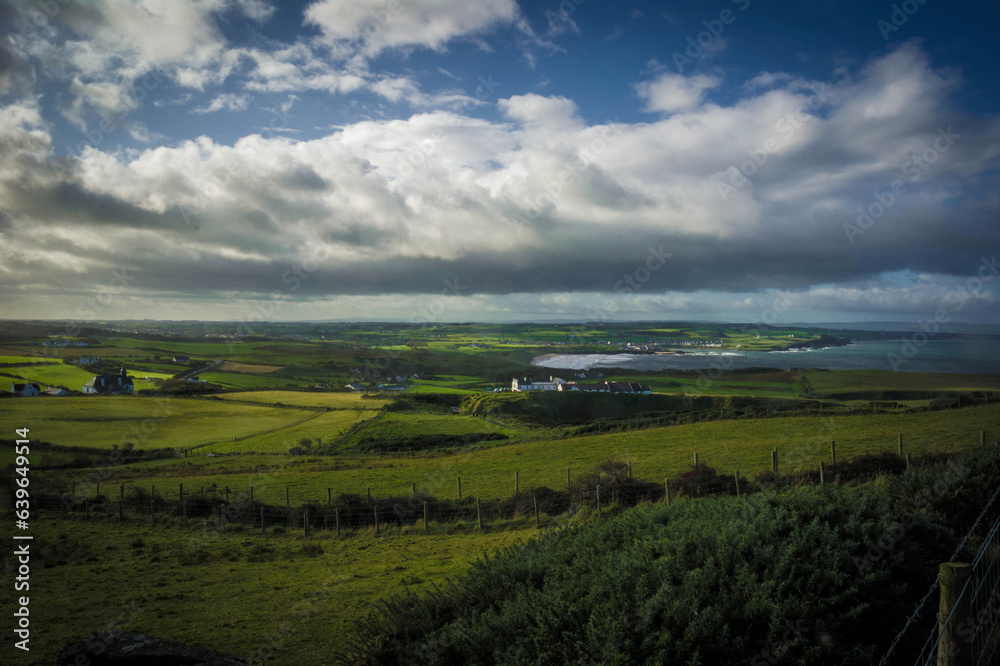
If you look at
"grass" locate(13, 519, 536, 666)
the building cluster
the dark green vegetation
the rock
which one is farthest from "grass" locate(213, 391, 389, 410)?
the dark green vegetation

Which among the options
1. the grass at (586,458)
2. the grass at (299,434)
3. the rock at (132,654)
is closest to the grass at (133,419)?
the grass at (299,434)

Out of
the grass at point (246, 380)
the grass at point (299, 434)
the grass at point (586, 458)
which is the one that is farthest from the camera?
the grass at point (246, 380)

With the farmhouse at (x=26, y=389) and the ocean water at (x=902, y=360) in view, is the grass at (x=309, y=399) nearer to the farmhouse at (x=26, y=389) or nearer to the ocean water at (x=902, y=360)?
the farmhouse at (x=26, y=389)

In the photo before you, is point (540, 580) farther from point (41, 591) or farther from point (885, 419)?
point (885, 419)

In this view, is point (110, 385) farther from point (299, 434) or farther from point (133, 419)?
point (299, 434)

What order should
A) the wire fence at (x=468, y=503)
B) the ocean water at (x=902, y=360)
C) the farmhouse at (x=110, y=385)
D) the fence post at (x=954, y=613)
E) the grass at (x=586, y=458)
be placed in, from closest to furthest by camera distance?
1. the fence post at (x=954, y=613)
2. the wire fence at (x=468, y=503)
3. the grass at (x=586, y=458)
4. the farmhouse at (x=110, y=385)
5. the ocean water at (x=902, y=360)

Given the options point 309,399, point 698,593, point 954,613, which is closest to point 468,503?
point 698,593

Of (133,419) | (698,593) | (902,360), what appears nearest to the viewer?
(698,593)

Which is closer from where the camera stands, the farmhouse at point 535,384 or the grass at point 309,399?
the grass at point 309,399
